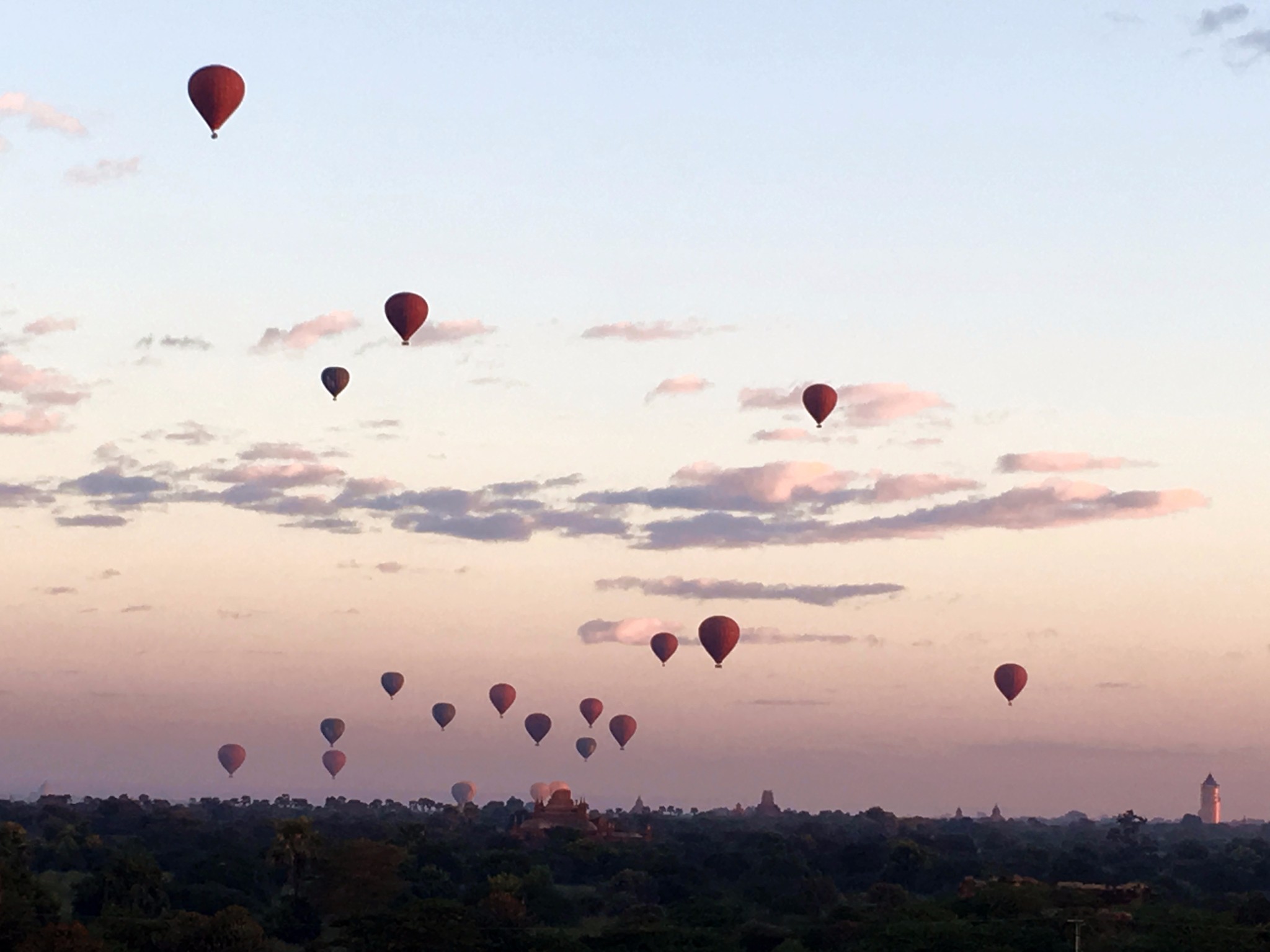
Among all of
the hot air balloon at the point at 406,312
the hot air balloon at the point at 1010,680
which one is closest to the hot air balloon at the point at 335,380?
the hot air balloon at the point at 406,312

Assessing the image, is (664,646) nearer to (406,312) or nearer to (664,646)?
(664,646)

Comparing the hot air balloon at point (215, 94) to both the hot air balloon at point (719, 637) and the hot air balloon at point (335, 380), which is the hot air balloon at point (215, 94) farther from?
the hot air balloon at point (719, 637)

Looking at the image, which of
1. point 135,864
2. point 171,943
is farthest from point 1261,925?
point 135,864

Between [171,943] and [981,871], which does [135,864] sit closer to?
[171,943]

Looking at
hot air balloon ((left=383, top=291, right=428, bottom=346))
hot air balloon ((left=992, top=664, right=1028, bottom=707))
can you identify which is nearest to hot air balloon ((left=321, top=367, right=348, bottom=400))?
hot air balloon ((left=383, top=291, right=428, bottom=346))

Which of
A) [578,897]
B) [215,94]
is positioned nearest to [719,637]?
[578,897]

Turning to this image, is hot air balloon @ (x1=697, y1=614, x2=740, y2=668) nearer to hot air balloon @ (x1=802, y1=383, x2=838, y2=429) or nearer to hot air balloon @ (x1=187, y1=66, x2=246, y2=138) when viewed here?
hot air balloon @ (x1=802, y1=383, x2=838, y2=429)
